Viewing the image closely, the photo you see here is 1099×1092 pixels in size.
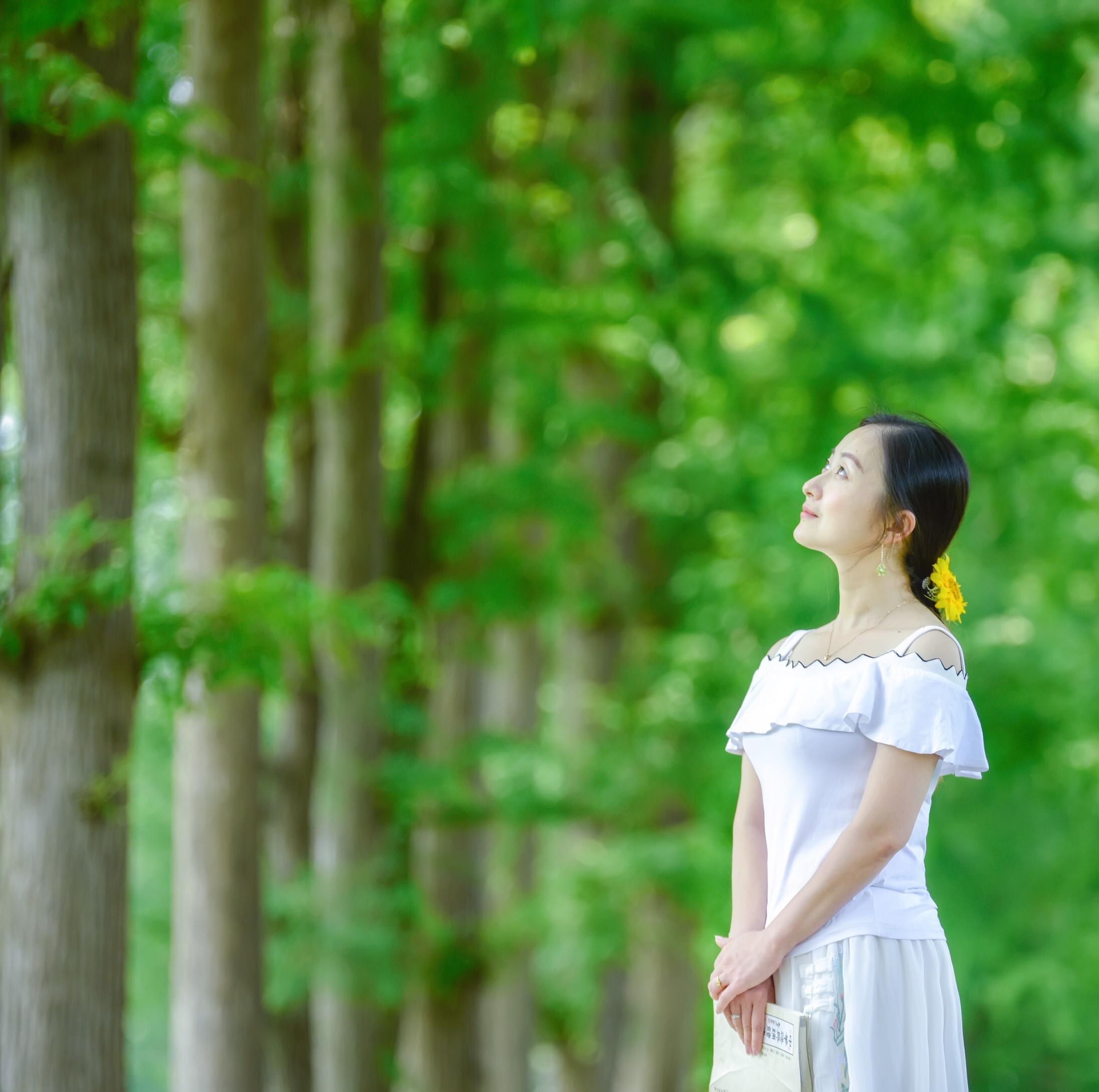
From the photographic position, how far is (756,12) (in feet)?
28.0

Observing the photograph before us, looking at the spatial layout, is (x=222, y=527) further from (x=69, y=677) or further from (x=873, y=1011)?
(x=873, y=1011)

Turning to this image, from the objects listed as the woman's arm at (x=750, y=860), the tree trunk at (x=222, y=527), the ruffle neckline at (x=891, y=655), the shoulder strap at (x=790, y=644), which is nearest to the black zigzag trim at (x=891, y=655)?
the ruffle neckline at (x=891, y=655)

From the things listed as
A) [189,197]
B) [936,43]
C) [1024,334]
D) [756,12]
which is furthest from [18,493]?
[1024,334]

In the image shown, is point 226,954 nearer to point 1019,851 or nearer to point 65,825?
point 65,825

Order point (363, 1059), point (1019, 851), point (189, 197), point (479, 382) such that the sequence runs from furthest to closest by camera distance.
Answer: point (1019, 851), point (479, 382), point (363, 1059), point (189, 197)

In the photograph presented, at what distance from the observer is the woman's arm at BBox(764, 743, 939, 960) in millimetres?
2215

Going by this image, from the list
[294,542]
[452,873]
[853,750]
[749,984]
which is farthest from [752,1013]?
[452,873]


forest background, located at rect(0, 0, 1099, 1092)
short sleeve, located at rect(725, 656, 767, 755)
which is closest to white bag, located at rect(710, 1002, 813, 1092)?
short sleeve, located at rect(725, 656, 767, 755)

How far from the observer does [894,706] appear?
224 cm

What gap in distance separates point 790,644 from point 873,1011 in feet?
2.12

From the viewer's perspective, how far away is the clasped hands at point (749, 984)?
7.53 ft

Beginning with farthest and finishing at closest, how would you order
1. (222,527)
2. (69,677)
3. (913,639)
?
1. (222,527)
2. (69,677)
3. (913,639)

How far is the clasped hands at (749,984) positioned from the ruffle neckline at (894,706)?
1.17 feet

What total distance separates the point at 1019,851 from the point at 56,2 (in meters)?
10.4
